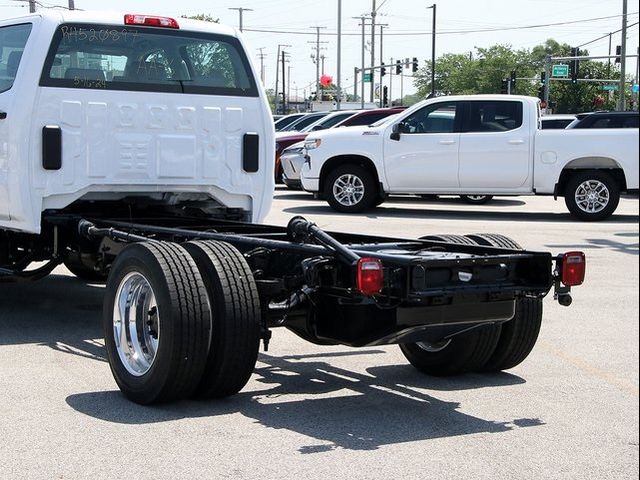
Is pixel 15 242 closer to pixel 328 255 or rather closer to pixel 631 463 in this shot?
pixel 328 255

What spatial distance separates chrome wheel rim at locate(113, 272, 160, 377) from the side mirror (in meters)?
12.0

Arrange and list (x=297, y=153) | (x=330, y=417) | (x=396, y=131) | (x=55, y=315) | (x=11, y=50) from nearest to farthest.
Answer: (x=330, y=417)
(x=11, y=50)
(x=55, y=315)
(x=396, y=131)
(x=297, y=153)

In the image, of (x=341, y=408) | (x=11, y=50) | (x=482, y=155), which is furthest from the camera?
(x=482, y=155)

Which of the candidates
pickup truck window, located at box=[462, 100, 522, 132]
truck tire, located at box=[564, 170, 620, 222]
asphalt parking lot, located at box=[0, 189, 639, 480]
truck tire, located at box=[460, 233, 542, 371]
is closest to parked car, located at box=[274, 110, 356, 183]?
pickup truck window, located at box=[462, 100, 522, 132]

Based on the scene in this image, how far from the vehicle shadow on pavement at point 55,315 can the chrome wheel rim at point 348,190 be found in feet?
27.1

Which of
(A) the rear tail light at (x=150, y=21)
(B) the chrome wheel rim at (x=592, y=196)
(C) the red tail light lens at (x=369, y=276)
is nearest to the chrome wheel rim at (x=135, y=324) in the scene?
(C) the red tail light lens at (x=369, y=276)

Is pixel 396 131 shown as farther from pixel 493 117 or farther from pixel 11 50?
pixel 11 50

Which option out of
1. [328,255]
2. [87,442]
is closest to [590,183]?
[328,255]

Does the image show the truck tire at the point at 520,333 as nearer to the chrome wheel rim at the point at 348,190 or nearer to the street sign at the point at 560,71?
the chrome wheel rim at the point at 348,190

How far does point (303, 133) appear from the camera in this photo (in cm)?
2325

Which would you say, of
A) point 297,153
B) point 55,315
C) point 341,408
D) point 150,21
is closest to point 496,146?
point 297,153

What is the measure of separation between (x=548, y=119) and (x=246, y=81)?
18369 millimetres

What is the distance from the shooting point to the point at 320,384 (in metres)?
6.16

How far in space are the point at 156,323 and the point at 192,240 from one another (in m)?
0.61
